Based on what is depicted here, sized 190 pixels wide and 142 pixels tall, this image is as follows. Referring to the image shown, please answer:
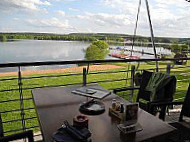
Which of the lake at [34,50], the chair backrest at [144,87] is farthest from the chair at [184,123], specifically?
the lake at [34,50]

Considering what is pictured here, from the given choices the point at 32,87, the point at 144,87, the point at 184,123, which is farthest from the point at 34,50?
the point at 184,123

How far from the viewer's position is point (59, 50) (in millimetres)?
5520

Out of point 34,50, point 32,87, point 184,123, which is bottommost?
point 184,123

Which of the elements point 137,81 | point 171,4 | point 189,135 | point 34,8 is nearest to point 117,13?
point 171,4

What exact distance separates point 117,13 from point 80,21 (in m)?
1.75

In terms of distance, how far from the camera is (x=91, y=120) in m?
1.21

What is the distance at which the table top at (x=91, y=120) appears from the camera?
3.36 ft

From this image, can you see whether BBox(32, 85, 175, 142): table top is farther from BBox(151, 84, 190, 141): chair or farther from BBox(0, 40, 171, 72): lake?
BBox(0, 40, 171, 72): lake

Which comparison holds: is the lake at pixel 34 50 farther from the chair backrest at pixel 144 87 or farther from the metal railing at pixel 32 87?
the chair backrest at pixel 144 87

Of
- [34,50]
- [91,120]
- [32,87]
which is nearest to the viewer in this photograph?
[91,120]

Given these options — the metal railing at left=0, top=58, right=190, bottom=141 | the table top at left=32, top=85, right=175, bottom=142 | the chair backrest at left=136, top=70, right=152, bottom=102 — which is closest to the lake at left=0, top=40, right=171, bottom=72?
the metal railing at left=0, top=58, right=190, bottom=141

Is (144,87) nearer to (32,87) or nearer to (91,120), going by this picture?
(91,120)

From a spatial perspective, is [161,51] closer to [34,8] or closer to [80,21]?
[80,21]

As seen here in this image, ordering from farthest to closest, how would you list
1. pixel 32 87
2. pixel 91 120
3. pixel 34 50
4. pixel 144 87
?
pixel 34 50, pixel 32 87, pixel 144 87, pixel 91 120
